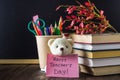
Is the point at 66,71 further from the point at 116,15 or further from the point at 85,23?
the point at 116,15

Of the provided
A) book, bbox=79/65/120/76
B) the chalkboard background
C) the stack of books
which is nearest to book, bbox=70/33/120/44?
the stack of books

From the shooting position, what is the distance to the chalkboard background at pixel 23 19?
1188 millimetres

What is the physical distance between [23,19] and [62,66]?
404 mm

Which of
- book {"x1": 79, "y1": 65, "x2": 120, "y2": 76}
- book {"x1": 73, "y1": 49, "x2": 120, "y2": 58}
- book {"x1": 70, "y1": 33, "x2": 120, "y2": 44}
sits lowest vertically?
book {"x1": 79, "y1": 65, "x2": 120, "y2": 76}

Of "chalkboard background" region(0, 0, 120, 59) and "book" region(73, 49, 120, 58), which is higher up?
"chalkboard background" region(0, 0, 120, 59)

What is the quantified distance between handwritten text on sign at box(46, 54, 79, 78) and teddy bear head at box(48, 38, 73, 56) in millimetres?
21

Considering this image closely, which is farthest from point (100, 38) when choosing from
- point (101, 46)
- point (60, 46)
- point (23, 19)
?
point (23, 19)

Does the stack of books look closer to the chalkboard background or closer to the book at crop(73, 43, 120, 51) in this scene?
the book at crop(73, 43, 120, 51)

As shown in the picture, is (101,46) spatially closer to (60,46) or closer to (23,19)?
(60,46)

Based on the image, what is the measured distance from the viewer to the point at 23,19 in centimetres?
120

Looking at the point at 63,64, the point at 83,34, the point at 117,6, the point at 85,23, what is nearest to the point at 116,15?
the point at 117,6

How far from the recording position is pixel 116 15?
3.89 ft

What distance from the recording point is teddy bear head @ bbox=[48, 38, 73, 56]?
3.02 ft

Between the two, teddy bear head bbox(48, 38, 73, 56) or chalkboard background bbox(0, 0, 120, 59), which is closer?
teddy bear head bbox(48, 38, 73, 56)
